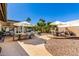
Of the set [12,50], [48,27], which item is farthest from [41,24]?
[12,50]

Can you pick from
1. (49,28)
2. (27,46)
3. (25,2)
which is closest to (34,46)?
(27,46)

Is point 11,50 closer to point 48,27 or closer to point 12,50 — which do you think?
point 12,50

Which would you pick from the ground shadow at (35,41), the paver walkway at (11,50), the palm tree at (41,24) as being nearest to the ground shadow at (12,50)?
the paver walkway at (11,50)

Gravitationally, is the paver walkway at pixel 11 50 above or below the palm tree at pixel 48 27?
below

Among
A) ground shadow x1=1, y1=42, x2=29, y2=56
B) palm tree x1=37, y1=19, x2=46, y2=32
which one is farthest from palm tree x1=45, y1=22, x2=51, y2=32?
ground shadow x1=1, y1=42, x2=29, y2=56

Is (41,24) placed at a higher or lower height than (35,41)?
higher

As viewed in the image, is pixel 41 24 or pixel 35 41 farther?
pixel 35 41

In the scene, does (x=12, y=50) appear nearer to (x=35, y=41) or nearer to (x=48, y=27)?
(x=35, y=41)

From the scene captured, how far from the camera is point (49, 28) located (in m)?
4.10

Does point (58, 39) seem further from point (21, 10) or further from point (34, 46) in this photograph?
point (21, 10)

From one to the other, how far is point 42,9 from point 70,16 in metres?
0.48

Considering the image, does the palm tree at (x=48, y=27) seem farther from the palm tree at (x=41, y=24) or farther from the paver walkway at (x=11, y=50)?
the paver walkway at (x=11, y=50)

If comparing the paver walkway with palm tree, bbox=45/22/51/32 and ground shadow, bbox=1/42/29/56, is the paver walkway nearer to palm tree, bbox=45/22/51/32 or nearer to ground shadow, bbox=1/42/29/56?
ground shadow, bbox=1/42/29/56

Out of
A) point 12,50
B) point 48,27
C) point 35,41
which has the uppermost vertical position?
point 48,27
